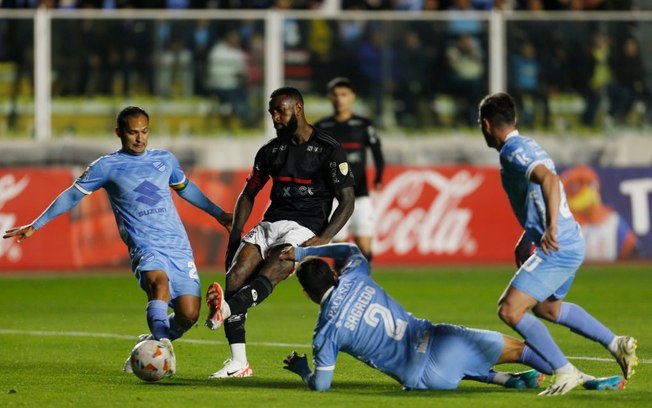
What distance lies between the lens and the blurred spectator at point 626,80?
23.2m

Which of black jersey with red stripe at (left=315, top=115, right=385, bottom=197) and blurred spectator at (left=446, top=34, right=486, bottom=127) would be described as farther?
blurred spectator at (left=446, top=34, right=486, bottom=127)

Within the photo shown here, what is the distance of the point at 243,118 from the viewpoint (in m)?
22.5

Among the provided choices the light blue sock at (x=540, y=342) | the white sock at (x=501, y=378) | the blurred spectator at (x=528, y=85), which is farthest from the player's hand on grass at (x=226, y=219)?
the blurred spectator at (x=528, y=85)

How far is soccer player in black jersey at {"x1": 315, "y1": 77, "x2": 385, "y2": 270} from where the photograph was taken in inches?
622

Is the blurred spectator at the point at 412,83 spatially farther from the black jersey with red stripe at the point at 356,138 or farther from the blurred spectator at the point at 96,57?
the black jersey with red stripe at the point at 356,138

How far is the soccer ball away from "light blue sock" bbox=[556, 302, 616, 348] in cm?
256

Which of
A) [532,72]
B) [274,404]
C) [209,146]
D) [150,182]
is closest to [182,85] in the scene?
[209,146]

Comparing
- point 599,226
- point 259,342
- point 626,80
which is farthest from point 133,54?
point 259,342

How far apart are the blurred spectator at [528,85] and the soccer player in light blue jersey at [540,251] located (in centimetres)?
1420

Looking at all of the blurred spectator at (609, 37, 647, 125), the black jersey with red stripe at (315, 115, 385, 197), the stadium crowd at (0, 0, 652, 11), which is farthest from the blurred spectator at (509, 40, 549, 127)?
the black jersey with red stripe at (315, 115, 385, 197)

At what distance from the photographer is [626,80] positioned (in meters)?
23.2

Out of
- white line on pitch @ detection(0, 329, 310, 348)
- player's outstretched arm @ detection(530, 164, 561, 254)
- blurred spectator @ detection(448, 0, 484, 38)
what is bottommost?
white line on pitch @ detection(0, 329, 310, 348)

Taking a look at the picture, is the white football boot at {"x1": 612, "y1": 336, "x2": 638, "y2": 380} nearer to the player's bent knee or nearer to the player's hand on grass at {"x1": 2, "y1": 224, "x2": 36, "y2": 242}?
the player's bent knee

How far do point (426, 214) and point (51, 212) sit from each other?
38.0ft
